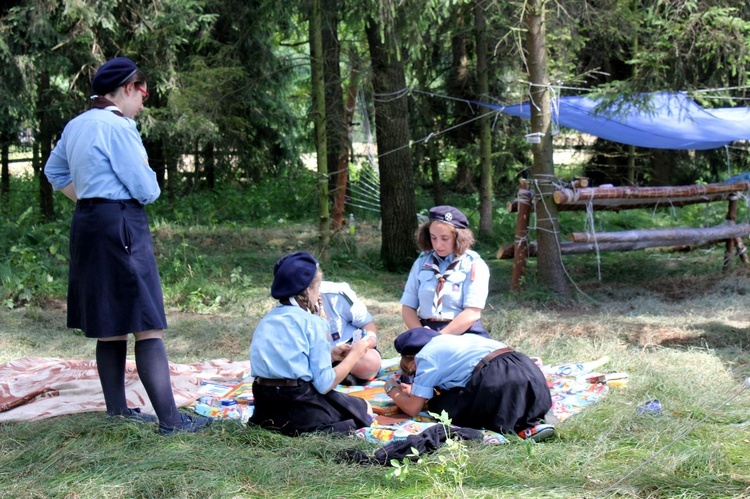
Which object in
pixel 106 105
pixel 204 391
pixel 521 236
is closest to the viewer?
pixel 106 105

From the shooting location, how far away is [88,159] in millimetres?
3039

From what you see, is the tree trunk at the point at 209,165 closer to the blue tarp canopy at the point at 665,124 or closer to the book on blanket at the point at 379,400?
the blue tarp canopy at the point at 665,124

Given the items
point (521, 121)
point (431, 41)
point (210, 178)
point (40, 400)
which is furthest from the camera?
point (210, 178)

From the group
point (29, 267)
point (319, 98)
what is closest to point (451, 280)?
point (319, 98)

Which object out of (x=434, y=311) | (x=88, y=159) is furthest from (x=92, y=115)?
(x=434, y=311)

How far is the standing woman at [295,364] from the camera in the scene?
3213 millimetres

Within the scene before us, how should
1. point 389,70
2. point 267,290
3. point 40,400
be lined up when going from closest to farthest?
point 40,400, point 267,290, point 389,70

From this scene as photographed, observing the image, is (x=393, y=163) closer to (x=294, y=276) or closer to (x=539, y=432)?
(x=294, y=276)

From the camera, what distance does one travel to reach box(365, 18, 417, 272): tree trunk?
27.8ft

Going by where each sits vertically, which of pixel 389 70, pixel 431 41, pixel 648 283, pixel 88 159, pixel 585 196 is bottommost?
pixel 648 283

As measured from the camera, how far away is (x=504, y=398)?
328 cm

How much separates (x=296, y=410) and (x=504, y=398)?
0.90 metres

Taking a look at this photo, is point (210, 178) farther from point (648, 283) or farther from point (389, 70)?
point (648, 283)

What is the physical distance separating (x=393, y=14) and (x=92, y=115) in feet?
14.9
